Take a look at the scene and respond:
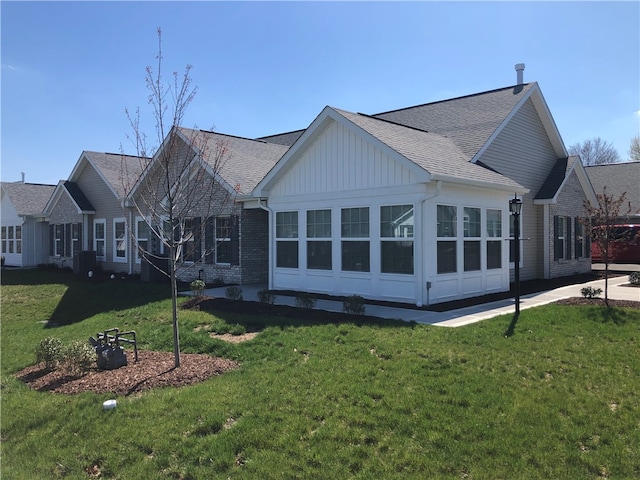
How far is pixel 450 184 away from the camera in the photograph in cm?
1168

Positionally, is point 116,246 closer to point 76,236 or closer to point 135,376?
point 76,236

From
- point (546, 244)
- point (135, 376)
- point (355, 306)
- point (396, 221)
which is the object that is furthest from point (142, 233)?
point (546, 244)

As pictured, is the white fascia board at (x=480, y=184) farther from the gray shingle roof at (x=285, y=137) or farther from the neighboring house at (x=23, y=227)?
the neighboring house at (x=23, y=227)

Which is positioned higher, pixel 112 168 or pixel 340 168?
pixel 112 168

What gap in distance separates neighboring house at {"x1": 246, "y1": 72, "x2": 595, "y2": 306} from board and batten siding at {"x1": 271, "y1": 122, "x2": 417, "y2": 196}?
0.09ft

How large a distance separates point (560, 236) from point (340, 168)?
9737 millimetres

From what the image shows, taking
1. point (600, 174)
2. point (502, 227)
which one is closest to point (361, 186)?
point (502, 227)

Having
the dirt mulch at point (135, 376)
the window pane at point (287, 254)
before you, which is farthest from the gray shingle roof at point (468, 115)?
the dirt mulch at point (135, 376)

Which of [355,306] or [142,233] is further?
[142,233]

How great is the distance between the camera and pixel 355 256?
41.3 feet

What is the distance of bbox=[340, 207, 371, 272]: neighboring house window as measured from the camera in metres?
12.3

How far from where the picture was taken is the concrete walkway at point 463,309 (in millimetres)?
9749

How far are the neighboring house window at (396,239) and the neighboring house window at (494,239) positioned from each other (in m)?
2.85

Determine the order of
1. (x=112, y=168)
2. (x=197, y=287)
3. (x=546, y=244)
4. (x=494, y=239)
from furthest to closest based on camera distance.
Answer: (x=112, y=168) < (x=546, y=244) < (x=197, y=287) < (x=494, y=239)
